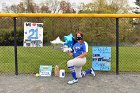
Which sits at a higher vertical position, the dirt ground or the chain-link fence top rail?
the chain-link fence top rail

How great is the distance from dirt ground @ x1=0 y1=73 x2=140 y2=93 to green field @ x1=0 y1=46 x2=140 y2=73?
36.8 inches

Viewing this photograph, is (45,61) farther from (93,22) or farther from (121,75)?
(121,75)

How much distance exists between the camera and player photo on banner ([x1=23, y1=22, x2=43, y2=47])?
916cm

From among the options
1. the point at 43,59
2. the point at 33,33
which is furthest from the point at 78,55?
the point at 43,59

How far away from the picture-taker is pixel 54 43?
33.1 ft

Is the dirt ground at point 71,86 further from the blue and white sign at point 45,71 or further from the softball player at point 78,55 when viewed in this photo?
the softball player at point 78,55

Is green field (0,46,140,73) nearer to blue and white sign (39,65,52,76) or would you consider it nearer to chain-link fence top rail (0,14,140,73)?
chain-link fence top rail (0,14,140,73)

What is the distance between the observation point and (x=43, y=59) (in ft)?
42.1

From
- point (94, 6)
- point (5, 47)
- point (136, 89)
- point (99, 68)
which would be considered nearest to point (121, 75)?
point (99, 68)

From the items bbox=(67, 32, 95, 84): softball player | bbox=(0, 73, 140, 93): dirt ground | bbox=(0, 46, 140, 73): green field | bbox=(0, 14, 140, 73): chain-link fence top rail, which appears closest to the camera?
bbox=(0, 73, 140, 93): dirt ground

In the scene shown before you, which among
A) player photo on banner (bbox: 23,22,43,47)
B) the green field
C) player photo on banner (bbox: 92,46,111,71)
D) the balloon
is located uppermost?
player photo on banner (bbox: 23,22,43,47)

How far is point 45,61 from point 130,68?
3080mm

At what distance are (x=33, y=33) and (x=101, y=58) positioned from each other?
6.44 feet

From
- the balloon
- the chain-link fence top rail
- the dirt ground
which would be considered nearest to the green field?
the chain-link fence top rail
